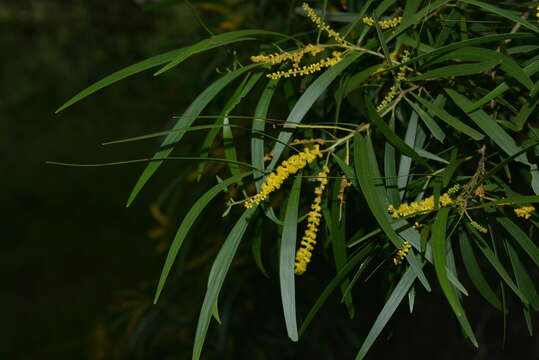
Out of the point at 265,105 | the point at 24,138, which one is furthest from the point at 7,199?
the point at 265,105

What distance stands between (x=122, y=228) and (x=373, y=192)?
3.04m

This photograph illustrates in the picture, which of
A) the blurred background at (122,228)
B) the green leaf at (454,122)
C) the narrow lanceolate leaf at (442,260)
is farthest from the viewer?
the blurred background at (122,228)

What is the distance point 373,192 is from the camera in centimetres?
54

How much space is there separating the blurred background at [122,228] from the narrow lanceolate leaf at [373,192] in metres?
0.20

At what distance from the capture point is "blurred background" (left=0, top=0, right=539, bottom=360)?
140cm

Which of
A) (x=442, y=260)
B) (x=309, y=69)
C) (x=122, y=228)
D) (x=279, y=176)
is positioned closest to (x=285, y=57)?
(x=309, y=69)

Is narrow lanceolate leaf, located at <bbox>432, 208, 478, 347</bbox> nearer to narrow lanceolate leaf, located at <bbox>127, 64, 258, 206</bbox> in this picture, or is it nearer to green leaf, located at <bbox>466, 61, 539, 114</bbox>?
green leaf, located at <bbox>466, 61, 539, 114</bbox>

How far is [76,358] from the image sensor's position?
7.96 ft

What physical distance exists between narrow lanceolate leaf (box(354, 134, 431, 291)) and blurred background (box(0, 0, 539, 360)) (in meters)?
0.20

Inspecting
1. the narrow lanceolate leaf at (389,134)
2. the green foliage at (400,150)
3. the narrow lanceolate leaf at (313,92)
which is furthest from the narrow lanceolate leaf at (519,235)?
the narrow lanceolate leaf at (313,92)

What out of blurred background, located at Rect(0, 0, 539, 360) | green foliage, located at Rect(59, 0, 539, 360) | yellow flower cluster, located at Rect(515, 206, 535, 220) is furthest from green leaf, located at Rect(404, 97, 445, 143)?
blurred background, located at Rect(0, 0, 539, 360)

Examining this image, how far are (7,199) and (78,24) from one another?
2.11 meters

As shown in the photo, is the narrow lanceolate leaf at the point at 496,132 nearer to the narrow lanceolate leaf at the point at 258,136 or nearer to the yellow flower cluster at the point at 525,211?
the yellow flower cluster at the point at 525,211

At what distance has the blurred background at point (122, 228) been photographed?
1.40 m
